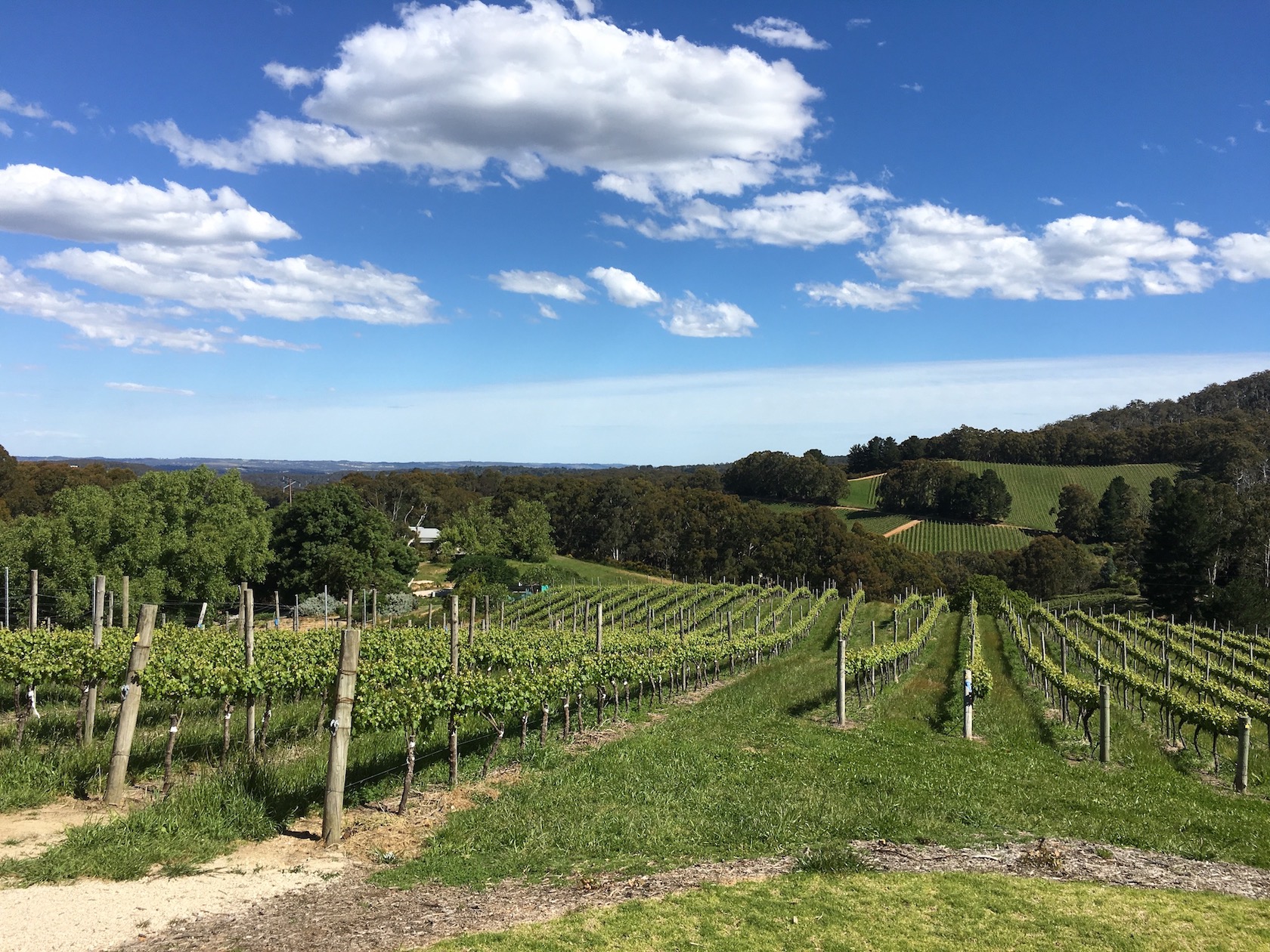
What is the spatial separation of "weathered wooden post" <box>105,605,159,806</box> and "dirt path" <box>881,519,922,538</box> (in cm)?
8636

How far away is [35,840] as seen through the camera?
26.8 ft

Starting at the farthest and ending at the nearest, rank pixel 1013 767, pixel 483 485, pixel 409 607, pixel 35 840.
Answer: pixel 483 485, pixel 409 607, pixel 1013 767, pixel 35 840

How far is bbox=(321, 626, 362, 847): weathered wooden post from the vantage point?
28.1 ft

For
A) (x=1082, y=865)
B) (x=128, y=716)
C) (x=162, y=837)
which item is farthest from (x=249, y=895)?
(x=1082, y=865)

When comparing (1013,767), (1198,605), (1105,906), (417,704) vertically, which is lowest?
(1198,605)

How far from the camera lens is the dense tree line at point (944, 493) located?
95.2m

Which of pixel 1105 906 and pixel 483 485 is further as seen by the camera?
pixel 483 485

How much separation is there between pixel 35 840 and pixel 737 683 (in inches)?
670

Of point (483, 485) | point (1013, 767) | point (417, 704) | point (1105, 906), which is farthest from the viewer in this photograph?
point (483, 485)

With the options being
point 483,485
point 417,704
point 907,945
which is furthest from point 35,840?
point 483,485

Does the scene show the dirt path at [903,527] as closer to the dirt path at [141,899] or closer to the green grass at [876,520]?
the green grass at [876,520]

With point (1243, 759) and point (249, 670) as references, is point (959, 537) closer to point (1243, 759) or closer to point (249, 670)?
Answer: point (1243, 759)

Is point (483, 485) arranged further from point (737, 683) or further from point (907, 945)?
point (907, 945)

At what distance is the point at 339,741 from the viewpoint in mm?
8773
